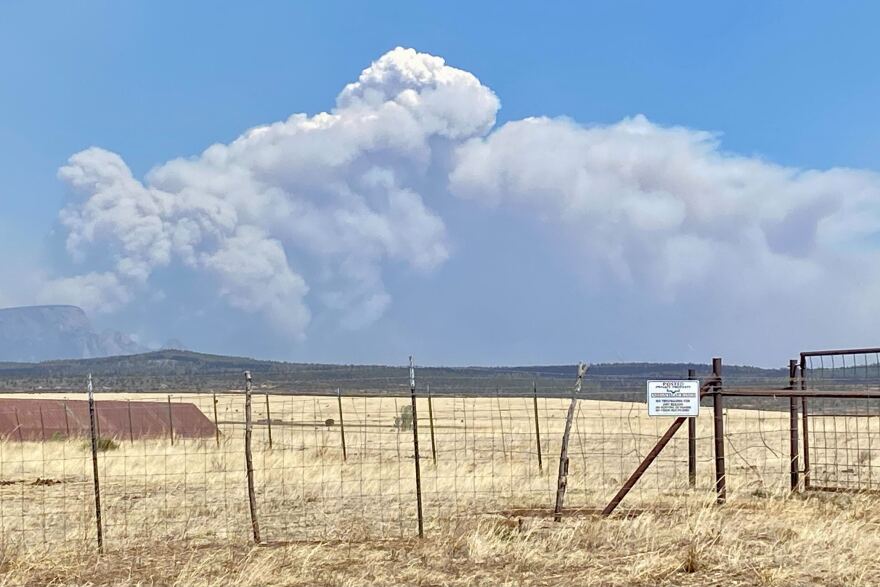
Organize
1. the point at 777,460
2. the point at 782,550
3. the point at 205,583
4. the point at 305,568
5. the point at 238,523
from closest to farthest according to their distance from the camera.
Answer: the point at 205,583, the point at 305,568, the point at 782,550, the point at 238,523, the point at 777,460

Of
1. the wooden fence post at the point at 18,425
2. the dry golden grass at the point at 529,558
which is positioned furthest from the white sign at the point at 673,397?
the wooden fence post at the point at 18,425

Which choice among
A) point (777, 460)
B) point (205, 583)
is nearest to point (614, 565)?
point (205, 583)

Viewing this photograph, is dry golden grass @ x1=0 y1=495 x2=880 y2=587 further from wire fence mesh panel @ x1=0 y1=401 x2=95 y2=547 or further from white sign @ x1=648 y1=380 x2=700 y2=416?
wire fence mesh panel @ x1=0 y1=401 x2=95 y2=547

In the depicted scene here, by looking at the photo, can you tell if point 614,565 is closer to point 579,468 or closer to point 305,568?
point 305,568

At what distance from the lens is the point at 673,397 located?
13422 millimetres

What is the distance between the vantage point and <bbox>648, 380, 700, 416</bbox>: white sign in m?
13.3

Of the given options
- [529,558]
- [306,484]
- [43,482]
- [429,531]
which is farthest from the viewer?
[43,482]

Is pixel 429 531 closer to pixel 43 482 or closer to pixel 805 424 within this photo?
pixel 805 424

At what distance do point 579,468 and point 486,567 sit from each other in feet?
38.5

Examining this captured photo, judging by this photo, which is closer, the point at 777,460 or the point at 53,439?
the point at 777,460

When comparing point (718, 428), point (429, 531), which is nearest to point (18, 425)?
point (429, 531)

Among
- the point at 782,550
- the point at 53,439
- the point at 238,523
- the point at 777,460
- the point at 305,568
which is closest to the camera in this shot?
the point at 305,568

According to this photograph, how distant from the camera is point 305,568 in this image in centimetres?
990

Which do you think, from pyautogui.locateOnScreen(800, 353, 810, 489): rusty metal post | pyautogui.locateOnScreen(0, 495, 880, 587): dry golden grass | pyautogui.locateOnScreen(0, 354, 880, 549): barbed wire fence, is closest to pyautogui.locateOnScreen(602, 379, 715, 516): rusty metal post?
pyautogui.locateOnScreen(0, 495, 880, 587): dry golden grass
